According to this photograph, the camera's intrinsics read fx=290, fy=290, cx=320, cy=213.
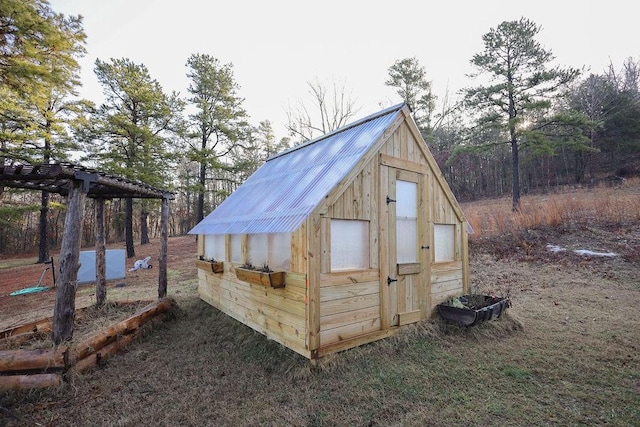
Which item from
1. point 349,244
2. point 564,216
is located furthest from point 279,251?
point 564,216

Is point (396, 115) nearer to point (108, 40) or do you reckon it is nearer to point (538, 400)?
point (538, 400)

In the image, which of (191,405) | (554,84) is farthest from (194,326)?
(554,84)

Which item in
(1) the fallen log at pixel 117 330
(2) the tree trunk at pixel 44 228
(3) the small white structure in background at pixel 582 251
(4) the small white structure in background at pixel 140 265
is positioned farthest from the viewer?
(2) the tree trunk at pixel 44 228

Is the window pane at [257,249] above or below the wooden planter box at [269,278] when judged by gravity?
above

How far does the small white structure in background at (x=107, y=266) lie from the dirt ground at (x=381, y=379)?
602 centimetres

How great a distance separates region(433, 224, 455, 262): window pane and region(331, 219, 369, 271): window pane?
186cm

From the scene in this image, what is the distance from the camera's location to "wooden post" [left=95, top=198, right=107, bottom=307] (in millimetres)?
6062

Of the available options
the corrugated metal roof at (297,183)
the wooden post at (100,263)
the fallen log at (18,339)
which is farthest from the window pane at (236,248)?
the fallen log at (18,339)

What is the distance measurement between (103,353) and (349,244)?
3.87 meters

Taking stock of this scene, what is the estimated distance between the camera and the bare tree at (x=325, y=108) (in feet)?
59.1

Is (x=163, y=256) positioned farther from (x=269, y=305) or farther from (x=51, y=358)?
(x=269, y=305)

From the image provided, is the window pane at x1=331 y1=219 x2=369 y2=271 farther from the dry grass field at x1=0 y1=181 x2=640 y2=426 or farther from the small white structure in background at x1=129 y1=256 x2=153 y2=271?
the small white structure in background at x1=129 y1=256 x2=153 y2=271

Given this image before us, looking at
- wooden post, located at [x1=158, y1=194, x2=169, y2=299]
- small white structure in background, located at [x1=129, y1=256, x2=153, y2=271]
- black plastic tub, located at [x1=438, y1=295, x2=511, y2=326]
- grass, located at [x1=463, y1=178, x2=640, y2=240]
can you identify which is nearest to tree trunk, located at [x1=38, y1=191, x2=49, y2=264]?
small white structure in background, located at [x1=129, y1=256, x2=153, y2=271]

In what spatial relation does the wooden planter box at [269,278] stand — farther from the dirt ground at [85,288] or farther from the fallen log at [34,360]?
the dirt ground at [85,288]
